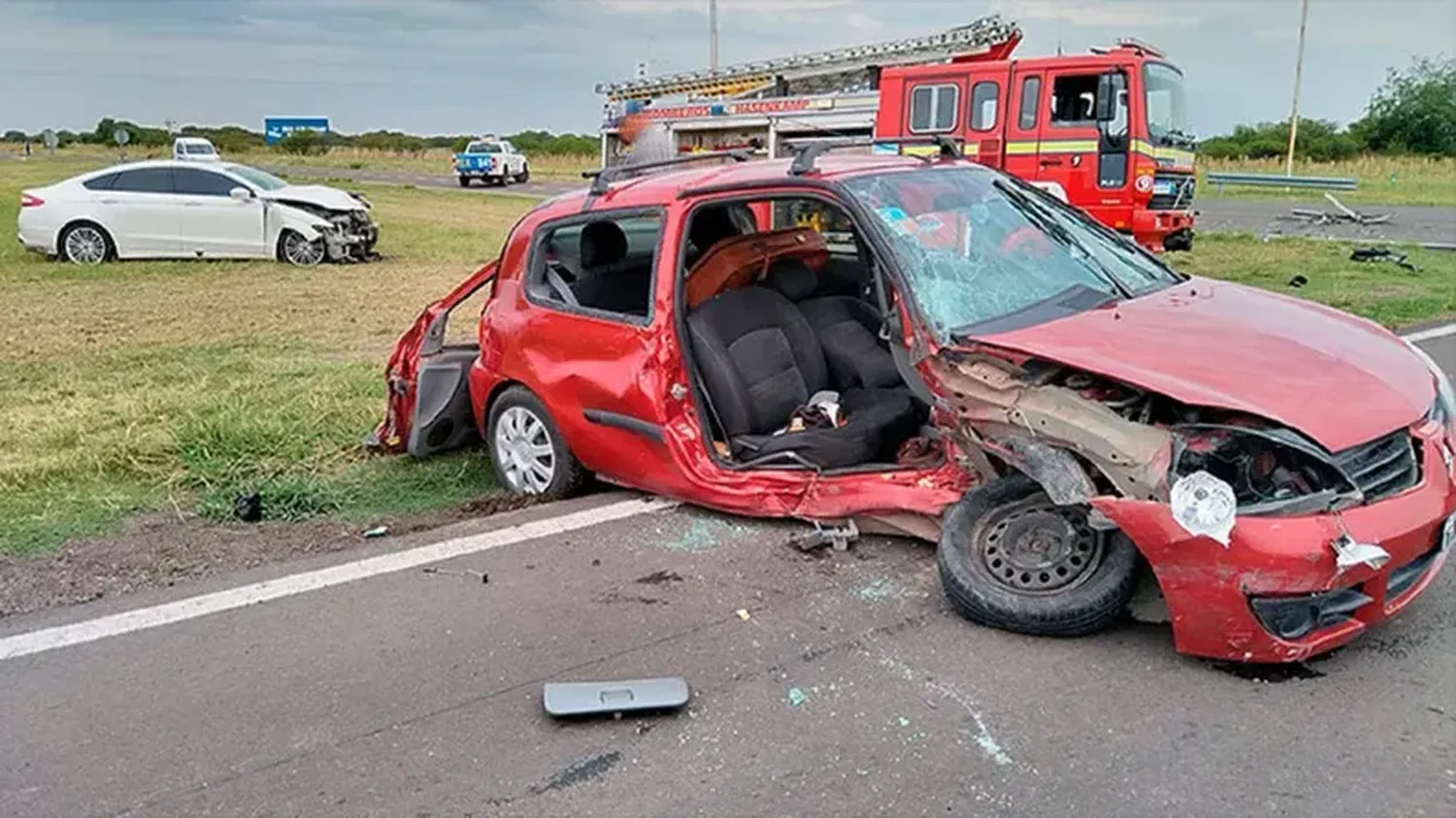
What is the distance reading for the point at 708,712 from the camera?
3.32 m

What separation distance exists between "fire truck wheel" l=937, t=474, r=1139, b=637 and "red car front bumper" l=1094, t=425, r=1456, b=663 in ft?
Answer: 0.82

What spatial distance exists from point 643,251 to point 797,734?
9.09 ft

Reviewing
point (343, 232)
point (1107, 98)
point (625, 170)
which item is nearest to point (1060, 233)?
point (625, 170)

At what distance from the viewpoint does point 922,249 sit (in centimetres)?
445

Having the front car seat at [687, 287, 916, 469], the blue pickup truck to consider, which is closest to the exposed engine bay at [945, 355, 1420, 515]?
the front car seat at [687, 287, 916, 469]

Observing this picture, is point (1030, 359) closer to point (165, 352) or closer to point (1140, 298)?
point (1140, 298)

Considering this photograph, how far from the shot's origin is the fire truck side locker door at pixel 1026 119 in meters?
14.1

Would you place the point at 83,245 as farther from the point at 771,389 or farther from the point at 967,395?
the point at 967,395

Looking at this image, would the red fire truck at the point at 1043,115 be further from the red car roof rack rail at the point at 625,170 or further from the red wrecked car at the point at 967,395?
the red wrecked car at the point at 967,395

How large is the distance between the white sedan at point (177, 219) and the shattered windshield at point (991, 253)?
13379 millimetres

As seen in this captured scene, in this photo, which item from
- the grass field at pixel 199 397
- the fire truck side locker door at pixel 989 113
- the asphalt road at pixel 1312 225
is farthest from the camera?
the asphalt road at pixel 1312 225

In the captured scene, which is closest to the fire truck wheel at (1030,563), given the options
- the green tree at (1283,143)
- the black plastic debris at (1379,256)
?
the black plastic debris at (1379,256)

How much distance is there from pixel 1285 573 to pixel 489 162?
40.2m

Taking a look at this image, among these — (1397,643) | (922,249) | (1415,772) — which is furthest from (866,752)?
(922,249)
